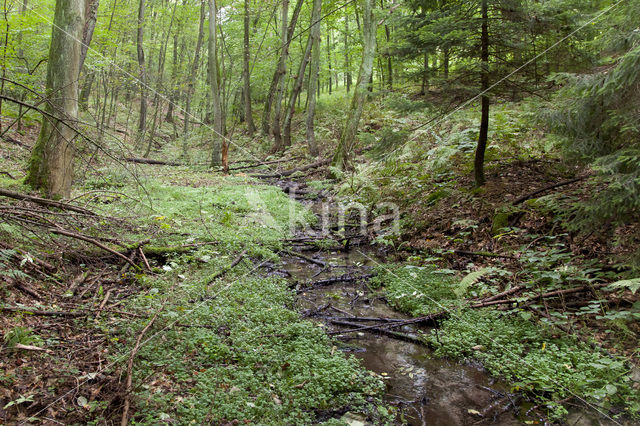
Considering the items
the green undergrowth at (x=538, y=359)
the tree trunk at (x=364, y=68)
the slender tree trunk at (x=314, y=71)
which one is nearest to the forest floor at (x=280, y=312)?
the green undergrowth at (x=538, y=359)

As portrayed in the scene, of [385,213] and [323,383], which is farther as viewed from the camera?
[385,213]

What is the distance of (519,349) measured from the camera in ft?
13.3

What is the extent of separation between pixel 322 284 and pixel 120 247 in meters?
3.22

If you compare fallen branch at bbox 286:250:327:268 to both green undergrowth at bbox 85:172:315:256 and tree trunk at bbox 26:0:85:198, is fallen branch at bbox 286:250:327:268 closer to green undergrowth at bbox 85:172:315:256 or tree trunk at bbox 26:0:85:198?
green undergrowth at bbox 85:172:315:256

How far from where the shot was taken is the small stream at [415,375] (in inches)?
130

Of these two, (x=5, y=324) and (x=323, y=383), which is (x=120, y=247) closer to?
(x=5, y=324)

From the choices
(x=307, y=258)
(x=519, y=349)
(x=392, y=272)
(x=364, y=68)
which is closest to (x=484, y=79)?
(x=392, y=272)

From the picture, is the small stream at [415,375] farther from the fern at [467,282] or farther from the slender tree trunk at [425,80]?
the slender tree trunk at [425,80]

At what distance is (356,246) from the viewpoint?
8.44m

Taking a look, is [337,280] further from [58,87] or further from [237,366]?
[58,87]

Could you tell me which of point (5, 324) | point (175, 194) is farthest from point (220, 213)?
point (5, 324)

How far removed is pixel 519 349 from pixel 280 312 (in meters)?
2.84

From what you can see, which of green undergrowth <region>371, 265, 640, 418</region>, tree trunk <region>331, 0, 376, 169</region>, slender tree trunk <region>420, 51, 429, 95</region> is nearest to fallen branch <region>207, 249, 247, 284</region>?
green undergrowth <region>371, 265, 640, 418</region>

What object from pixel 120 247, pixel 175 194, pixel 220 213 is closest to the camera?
pixel 120 247
